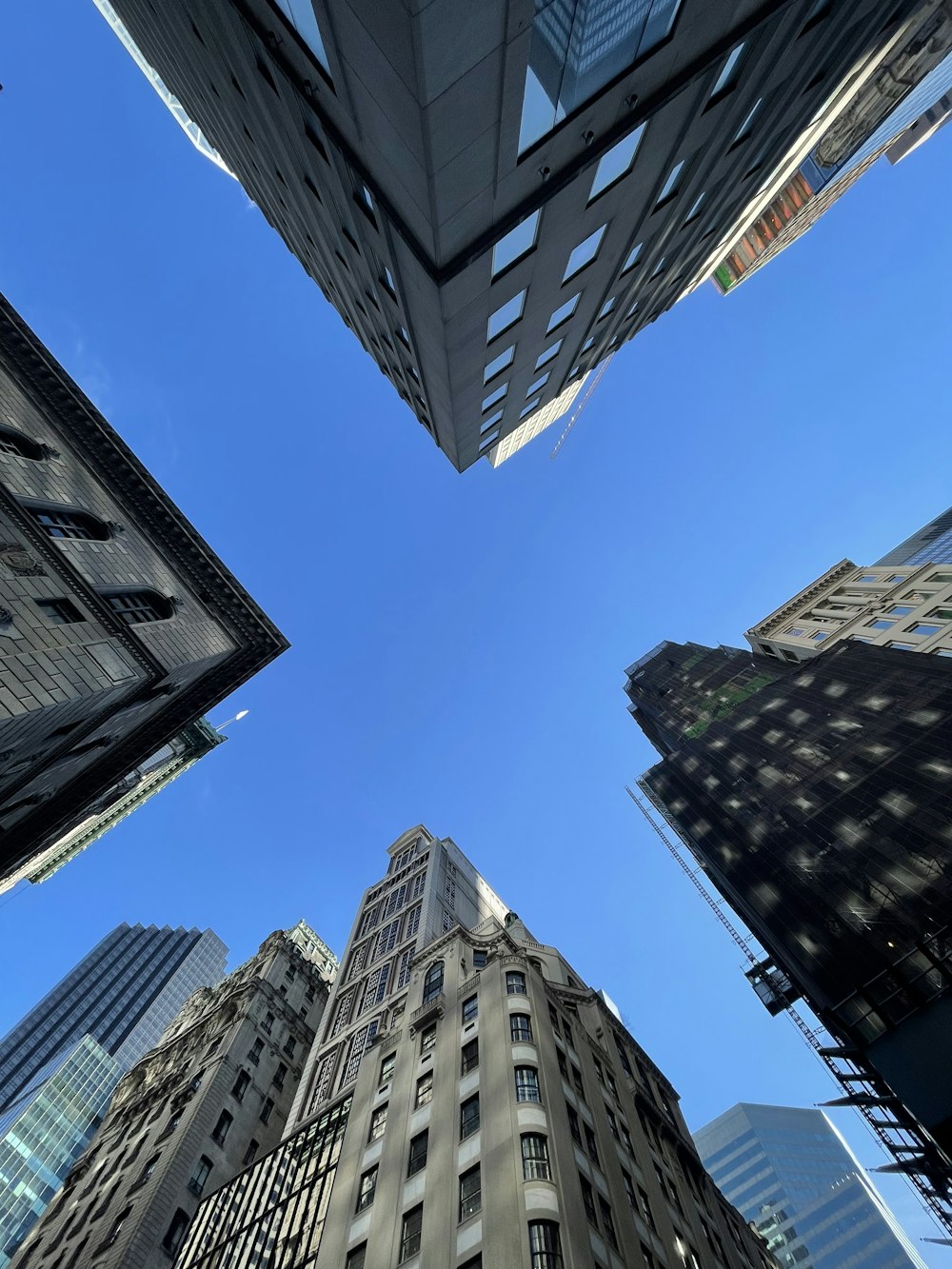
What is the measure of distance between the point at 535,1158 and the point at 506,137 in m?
32.2

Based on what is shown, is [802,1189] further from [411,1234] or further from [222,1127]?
[411,1234]

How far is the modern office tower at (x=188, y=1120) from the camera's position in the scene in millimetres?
43750

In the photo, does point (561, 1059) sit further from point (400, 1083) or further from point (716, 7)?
point (716, 7)

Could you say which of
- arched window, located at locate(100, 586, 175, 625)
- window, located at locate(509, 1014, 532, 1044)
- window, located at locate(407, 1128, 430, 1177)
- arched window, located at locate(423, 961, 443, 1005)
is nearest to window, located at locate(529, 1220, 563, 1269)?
window, located at locate(407, 1128, 430, 1177)

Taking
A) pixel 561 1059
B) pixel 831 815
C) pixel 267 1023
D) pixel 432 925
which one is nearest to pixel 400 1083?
pixel 561 1059

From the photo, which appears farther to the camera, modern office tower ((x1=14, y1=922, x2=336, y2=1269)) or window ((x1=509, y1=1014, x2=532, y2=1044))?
modern office tower ((x1=14, y1=922, x2=336, y2=1269))

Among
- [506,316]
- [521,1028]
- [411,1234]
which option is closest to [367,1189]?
[411,1234]

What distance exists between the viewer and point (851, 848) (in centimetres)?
4234

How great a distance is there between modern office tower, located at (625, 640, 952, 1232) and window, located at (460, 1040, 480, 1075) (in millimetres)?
21736

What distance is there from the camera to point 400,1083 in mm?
34562

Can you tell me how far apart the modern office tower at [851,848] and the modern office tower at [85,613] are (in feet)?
128

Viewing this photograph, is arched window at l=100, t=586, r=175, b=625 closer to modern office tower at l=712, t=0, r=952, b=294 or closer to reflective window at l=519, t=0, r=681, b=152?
reflective window at l=519, t=0, r=681, b=152

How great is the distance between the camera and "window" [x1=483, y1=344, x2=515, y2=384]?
2956cm

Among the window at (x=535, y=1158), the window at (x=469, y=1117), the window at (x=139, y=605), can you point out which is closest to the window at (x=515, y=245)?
the window at (x=139, y=605)
